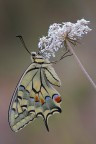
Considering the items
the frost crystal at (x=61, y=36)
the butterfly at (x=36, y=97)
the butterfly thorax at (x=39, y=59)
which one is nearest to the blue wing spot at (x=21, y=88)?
the butterfly at (x=36, y=97)

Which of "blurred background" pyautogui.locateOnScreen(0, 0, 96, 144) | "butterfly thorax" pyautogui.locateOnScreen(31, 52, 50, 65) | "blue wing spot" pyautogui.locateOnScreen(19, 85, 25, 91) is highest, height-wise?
"blurred background" pyautogui.locateOnScreen(0, 0, 96, 144)

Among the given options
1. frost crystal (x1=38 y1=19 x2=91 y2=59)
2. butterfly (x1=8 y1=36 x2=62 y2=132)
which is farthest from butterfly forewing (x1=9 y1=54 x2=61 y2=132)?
frost crystal (x1=38 y1=19 x2=91 y2=59)

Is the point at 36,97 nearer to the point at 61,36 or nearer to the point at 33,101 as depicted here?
the point at 33,101

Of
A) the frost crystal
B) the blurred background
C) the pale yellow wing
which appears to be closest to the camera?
the frost crystal

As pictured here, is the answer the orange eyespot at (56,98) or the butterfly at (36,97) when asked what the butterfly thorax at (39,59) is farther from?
the orange eyespot at (56,98)

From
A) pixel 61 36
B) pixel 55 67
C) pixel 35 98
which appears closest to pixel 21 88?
pixel 35 98

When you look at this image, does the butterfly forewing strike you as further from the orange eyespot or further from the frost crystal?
the frost crystal

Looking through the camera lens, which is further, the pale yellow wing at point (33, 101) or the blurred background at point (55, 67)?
the blurred background at point (55, 67)
